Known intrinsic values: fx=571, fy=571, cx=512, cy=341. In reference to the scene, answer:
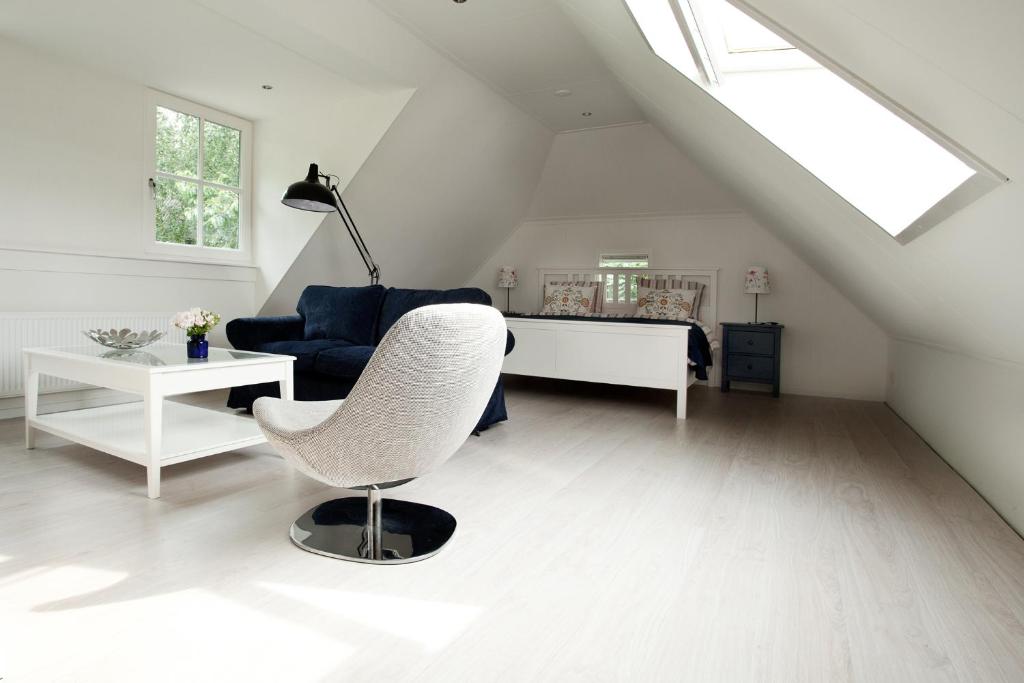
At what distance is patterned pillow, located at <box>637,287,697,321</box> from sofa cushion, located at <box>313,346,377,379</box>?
3055 millimetres

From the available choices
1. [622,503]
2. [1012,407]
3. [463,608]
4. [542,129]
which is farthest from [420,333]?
[542,129]

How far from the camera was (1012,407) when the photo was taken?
2193 mm

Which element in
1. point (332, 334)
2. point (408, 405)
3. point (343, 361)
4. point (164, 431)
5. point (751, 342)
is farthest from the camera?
point (751, 342)

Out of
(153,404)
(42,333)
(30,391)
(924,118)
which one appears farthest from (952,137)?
(42,333)

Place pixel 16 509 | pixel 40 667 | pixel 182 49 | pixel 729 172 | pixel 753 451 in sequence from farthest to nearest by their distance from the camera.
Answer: pixel 729 172 → pixel 182 49 → pixel 753 451 → pixel 16 509 → pixel 40 667

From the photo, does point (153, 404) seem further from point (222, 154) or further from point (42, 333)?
point (222, 154)

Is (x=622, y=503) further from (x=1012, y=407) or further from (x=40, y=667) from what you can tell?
(x=40, y=667)

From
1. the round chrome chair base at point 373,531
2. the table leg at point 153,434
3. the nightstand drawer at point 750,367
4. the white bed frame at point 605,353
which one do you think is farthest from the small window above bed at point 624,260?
the table leg at point 153,434

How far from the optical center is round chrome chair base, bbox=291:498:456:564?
5.78 feet

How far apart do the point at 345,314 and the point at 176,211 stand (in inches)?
68.4

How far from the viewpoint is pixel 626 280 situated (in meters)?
5.95

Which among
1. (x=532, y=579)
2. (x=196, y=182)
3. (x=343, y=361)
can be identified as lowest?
(x=532, y=579)

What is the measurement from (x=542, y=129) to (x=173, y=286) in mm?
3470

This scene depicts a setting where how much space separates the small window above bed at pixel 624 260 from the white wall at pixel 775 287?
Result: 74 millimetres
